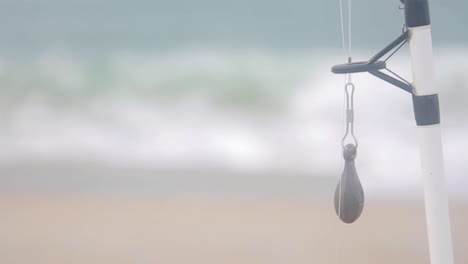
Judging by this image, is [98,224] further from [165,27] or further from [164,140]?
[165,27]

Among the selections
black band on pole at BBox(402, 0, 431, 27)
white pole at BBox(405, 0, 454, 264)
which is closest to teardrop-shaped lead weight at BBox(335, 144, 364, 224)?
white pole at BBox(405, 0, 454, 264)

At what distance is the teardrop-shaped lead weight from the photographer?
28.7 inches

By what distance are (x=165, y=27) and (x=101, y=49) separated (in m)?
0.19

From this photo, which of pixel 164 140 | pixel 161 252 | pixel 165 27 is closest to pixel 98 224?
pixel 161 252

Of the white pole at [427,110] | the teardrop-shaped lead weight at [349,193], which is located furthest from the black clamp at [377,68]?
the teardrop-shaped lead weight at [349,193]

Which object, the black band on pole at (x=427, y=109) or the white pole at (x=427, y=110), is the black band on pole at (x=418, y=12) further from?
the black band on pole at (x=427, y=109)

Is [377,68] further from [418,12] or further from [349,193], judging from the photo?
[349,193]

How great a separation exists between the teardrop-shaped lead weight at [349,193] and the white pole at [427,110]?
108mm

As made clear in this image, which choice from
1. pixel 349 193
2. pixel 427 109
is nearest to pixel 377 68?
pixel 427 109

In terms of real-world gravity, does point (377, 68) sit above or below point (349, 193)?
above

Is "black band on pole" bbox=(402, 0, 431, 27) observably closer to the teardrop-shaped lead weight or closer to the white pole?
the white pole

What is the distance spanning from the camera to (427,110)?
654mm

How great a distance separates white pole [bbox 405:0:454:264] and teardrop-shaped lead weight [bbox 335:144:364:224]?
0.11m

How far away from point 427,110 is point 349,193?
18 centimetres
